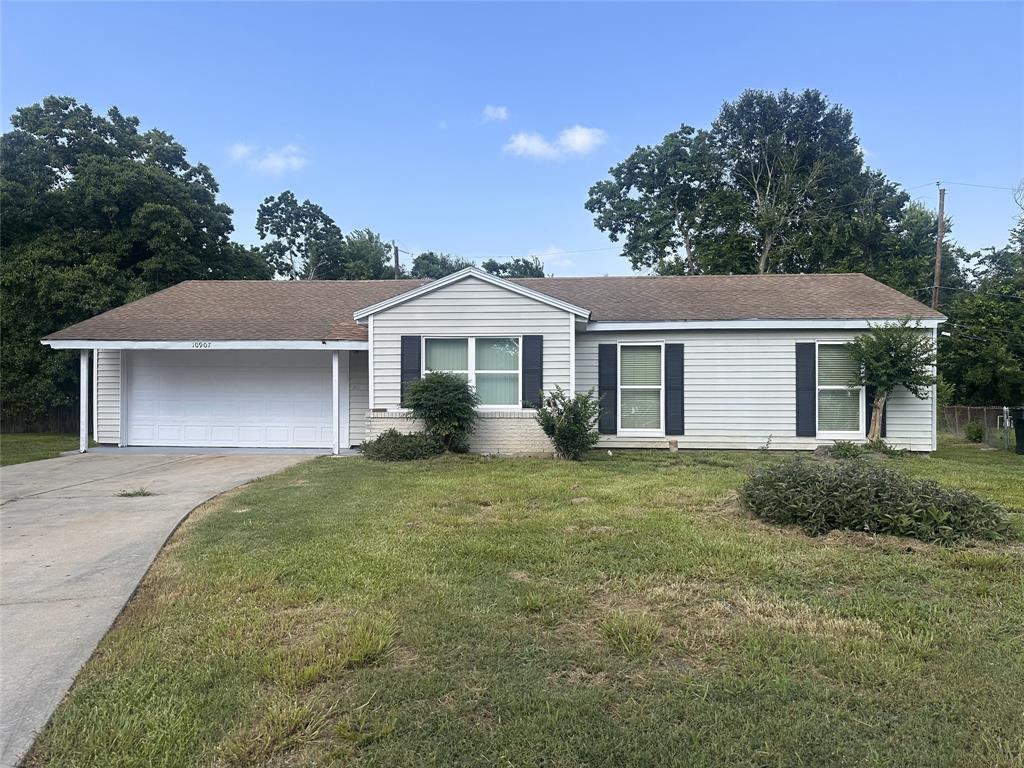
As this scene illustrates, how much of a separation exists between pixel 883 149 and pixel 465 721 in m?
34.7

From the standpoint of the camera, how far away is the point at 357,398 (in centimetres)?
1271

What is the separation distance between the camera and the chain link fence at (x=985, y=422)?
13820mm

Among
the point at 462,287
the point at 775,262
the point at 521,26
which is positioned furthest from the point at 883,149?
the point at 462,287

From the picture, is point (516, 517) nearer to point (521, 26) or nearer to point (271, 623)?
point (271, 623)

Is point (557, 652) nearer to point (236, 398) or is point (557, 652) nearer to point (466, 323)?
point (466, 323)

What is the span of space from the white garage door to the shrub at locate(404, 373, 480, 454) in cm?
317

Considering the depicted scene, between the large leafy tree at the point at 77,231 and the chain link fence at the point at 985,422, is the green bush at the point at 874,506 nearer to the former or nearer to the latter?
the chain link fence at the point at 985,422

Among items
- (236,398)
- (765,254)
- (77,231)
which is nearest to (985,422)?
(765,254)

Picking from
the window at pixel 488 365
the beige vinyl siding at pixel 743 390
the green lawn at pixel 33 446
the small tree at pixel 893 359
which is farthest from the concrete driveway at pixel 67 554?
the small tree at pixel 893 359

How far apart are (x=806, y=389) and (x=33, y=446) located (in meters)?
16.6

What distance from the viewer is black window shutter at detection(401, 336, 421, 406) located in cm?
1107

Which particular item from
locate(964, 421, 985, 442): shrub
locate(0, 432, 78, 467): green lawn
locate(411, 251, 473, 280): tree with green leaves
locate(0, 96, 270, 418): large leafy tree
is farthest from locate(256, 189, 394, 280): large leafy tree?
locate(964, 421, 985, 442): shrub

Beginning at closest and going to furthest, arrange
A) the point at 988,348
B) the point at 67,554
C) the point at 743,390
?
the point at 67,554
the point at 743,390
the point at 988,348

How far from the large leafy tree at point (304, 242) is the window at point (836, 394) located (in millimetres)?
31196
